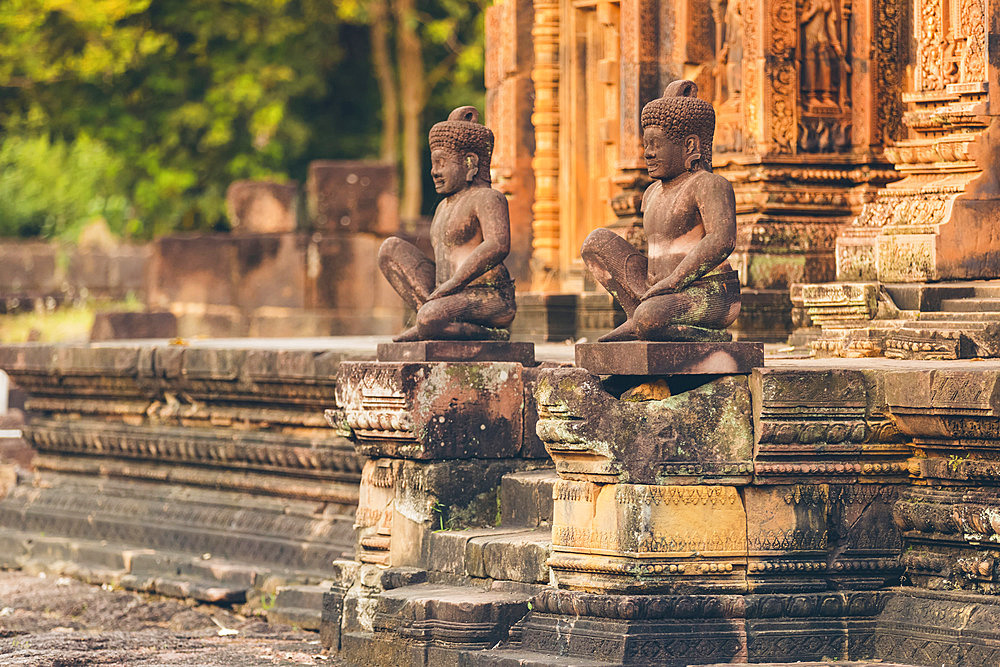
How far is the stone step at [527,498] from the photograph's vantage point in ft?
25.8

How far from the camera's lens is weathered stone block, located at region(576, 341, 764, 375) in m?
6.83

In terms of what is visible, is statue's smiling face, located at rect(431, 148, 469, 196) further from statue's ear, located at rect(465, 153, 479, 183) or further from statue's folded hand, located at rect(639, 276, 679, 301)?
statue's folded hand, located at rect(639, 276, 679, 301)

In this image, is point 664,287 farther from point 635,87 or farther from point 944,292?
point 635,87

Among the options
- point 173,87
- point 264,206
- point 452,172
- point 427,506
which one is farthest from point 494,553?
point 173,87

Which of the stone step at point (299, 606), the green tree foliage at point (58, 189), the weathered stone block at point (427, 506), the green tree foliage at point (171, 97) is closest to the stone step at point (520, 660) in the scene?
the weathered stone block at point (427, 506)

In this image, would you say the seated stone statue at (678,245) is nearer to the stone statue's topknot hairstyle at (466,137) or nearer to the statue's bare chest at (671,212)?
the statue's bare chest at (671,212)

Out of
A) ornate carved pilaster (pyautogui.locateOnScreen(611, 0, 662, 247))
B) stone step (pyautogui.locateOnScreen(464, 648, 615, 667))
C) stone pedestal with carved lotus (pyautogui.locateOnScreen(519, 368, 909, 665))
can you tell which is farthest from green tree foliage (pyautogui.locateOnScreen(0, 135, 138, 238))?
stone pedestal with carved lotus (pyautogui.locateOnScreen(519, 368, 909, 665))

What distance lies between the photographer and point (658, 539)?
22.4 ft

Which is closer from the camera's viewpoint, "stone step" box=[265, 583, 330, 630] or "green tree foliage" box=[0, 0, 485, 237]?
"stone step" box=[265, 583, 330, 630]

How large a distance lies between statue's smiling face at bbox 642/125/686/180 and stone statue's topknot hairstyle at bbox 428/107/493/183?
1.15m

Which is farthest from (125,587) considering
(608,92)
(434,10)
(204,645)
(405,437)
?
(434,10)

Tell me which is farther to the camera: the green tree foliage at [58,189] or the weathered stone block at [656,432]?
the green tree foliage at [58,189]

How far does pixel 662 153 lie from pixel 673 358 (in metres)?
0.87

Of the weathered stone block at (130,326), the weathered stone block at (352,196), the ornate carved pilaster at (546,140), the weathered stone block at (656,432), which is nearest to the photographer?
the weathered stone block at (656,432)
